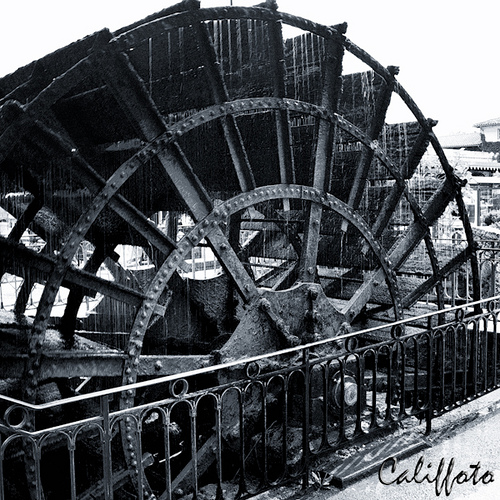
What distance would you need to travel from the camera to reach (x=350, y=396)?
5.73 metres

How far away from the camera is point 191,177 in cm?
511

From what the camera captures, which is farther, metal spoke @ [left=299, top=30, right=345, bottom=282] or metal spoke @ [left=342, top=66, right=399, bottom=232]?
metal spoke @ [left=342, top=66, right=399, bottom=232]

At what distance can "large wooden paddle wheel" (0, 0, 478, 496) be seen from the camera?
185 inches

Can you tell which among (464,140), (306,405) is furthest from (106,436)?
(464,140)

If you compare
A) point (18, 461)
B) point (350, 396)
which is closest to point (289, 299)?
point (350, 396)

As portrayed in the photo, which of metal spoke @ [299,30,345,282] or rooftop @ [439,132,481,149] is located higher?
rooftop @ [439,132,481,149]

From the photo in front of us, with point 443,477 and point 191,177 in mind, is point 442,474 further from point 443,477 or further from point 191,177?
point 191,177

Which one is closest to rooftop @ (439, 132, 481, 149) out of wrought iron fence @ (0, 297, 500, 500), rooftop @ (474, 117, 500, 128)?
rooftop @ (474, 117, 500, 128)

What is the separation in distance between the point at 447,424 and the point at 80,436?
3306 mm

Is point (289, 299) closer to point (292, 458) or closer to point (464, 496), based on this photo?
point (292, 458)

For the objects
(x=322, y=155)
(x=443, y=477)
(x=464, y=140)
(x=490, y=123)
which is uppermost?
(x=490, y=123)

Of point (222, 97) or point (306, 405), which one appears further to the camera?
point (222, 97)
